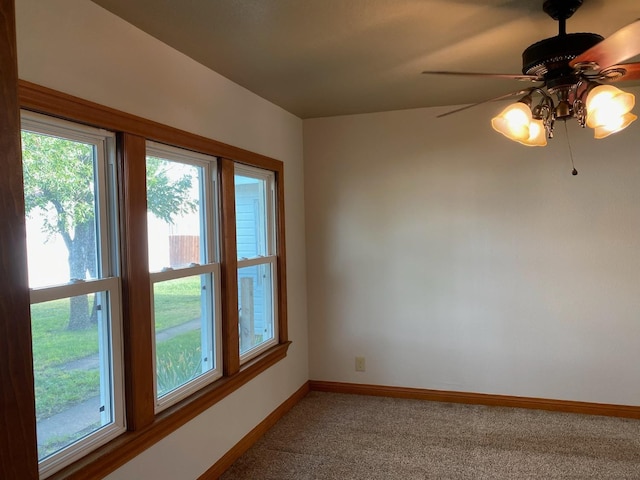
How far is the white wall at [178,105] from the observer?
1.68 m

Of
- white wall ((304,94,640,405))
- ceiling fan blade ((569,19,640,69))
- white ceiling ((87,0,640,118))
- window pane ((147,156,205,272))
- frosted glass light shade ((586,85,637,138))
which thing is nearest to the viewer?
ceiling fan blade ((569,19,640,69))

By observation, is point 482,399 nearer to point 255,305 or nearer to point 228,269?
point 255,305

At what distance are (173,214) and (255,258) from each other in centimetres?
91

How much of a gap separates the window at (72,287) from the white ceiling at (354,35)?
0.65m

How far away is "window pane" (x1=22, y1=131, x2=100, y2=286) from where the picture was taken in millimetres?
1657

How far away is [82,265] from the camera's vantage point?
1872 millimetres

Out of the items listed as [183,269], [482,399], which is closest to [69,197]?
[183,269]

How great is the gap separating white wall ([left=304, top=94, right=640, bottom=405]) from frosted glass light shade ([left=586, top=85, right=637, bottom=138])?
1793 mm

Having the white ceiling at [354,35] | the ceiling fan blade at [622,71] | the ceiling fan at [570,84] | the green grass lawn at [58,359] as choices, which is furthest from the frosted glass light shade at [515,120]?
the green grass lawn at [58,359]

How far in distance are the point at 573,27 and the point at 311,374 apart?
3.16 meters

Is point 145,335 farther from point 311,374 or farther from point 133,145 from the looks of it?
point 311,374

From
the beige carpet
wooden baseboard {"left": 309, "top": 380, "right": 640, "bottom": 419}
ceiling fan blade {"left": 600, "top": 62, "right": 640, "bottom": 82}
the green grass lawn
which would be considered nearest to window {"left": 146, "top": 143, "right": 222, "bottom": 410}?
the green grass lawn

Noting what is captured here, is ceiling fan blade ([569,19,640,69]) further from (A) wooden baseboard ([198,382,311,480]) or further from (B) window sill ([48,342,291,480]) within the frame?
(A) wooden baseboard ([198,382,311,480])

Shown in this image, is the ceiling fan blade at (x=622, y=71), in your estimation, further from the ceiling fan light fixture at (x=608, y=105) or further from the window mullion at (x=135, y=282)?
the window mullion at (x=135, y=282)
